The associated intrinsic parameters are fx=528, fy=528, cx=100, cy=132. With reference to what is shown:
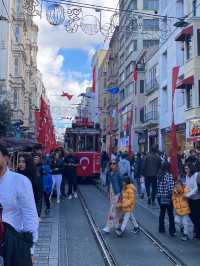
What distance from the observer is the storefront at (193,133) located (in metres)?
34.5

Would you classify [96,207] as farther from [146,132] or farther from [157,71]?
[146,132]

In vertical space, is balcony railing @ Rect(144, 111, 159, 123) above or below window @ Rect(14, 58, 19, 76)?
below

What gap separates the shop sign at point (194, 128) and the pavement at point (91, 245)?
1965 cm

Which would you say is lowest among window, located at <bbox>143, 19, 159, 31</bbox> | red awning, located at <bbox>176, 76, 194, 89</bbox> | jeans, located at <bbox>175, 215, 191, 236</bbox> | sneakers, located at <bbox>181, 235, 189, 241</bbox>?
sneakers, located at <bbox>181, 235, 189, 241</bbox>

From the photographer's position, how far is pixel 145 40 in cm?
6406

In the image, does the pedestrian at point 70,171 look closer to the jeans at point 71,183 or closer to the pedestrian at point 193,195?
the jeans at point 71,183

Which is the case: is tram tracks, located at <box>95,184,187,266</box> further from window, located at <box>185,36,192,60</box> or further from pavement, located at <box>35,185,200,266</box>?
window, located at <box>185,36,192,60</box>

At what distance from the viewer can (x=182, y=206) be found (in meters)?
11.6

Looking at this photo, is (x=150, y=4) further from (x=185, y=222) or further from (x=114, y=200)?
(x=185, y=222)

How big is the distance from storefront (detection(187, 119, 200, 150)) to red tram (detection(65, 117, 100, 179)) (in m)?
7.91

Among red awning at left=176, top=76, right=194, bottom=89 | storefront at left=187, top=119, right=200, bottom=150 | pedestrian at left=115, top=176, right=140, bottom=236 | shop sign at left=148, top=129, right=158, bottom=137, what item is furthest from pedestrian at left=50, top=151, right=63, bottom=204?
shop sign at left=148, top=129, right=158, bottom=137

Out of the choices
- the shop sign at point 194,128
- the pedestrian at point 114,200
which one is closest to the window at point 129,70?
the shop sign at point 194,128

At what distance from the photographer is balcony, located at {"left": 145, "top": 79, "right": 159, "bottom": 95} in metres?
50.0

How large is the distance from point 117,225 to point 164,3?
120 feet
